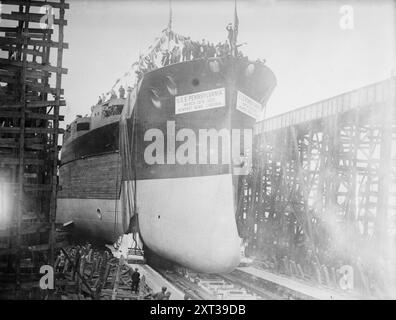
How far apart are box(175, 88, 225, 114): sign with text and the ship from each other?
21 millimetres

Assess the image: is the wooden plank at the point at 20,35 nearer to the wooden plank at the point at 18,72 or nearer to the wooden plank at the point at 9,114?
the wooden plank at the point at 18,72

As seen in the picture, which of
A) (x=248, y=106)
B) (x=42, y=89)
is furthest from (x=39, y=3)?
(x=248, y=106)

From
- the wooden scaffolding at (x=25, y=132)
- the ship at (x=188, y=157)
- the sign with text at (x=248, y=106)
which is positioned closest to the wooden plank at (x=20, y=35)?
the wooden scaffolding at (x=25, y=132)

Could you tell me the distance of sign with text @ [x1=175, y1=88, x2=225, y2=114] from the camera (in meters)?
7.66

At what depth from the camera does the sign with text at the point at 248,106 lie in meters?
7.87

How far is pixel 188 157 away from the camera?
25.4ft

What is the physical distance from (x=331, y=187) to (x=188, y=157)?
401 cm

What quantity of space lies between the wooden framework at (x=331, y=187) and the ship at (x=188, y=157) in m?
1.97

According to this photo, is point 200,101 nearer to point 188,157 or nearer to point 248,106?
point 248,106

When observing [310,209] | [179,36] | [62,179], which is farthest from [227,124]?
[62,179]

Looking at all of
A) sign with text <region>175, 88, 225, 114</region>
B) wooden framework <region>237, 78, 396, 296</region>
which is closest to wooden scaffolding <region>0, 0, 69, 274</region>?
sign with text <region>175, 88, 225, 114</region>

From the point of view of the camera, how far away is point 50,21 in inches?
255
